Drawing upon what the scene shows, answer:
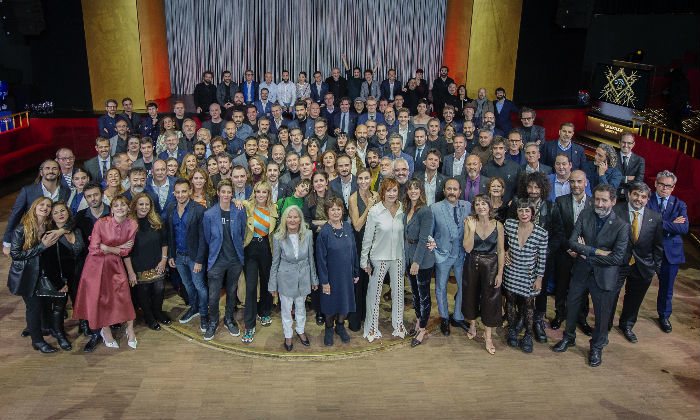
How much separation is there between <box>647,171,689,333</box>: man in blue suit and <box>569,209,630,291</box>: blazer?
28.7 inches

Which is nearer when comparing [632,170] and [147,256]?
[147,256]

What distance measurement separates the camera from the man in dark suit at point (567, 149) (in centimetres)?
626

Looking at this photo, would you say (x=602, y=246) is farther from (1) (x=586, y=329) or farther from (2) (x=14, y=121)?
(2) (x=14, y=121)

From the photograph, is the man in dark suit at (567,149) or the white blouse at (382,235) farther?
the man in dark suit at (567,149)

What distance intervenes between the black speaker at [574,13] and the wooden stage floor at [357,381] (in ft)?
25.8

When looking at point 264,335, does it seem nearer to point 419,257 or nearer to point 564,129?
point 419,257

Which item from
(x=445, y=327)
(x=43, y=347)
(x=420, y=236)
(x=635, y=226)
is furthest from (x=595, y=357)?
(x=43, y=347)

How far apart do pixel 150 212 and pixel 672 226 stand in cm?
455

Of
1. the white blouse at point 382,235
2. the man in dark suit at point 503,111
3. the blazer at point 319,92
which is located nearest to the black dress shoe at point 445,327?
the white blouse at point 382,235

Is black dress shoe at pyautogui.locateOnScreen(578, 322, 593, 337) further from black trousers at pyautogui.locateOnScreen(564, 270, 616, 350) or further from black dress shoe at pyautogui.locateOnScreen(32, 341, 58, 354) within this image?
black dress shoe at pyautogui.locateOnScreen(32, 341, 58, 354)

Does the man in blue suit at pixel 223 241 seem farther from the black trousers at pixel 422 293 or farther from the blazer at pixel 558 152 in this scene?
the blazer at pixel 558 152

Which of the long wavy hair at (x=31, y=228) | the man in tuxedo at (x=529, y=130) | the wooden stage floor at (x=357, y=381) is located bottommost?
the wooden stage floor at (x=357, y=381)

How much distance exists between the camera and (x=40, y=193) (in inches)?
201

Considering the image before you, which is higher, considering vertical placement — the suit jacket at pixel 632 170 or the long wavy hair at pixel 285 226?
the suit jacket at pixel 632 170
